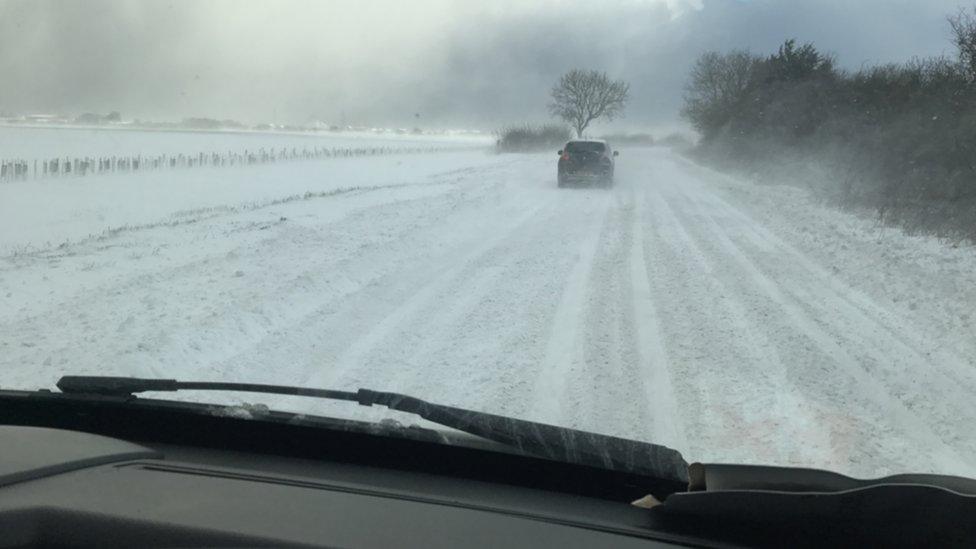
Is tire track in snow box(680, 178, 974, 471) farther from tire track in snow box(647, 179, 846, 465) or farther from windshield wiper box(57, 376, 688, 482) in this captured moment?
windshield wiper box(57, 376, 688, 482)

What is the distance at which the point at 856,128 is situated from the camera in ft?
78.1

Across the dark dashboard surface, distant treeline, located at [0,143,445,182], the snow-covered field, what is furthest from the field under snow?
the snow-covered field

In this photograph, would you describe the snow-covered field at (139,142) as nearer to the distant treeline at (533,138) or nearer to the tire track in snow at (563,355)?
the distant treeline at (533,138)

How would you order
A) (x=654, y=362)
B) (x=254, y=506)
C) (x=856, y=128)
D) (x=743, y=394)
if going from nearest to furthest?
(x=254, y=506), (x=743, y=394), (x=654, y=362), (x=856, y=128)

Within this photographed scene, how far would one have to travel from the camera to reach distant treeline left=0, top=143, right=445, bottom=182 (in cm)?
2352

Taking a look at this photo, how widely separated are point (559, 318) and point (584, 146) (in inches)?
671

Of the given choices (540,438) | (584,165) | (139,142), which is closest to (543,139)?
(584,165)

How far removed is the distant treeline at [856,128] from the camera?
16.3 meters

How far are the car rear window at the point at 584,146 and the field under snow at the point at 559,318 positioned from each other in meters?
8.05

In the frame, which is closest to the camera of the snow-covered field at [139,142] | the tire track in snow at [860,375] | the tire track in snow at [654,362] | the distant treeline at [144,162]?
the tire track in snow at [860,375]

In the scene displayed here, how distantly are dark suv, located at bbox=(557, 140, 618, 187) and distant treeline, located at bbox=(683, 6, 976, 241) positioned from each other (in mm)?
5957

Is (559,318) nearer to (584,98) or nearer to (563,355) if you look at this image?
(563,355)

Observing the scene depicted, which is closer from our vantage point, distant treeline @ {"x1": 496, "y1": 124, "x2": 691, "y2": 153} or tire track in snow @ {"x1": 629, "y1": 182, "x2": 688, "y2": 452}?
tire track in snow @ {"x1": 629, "y1": 182, "x2": 688, "y2": 452}

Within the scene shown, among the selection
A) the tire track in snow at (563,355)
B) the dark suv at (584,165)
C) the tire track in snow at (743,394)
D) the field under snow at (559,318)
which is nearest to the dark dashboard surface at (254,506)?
the field under snow at (559,318)
